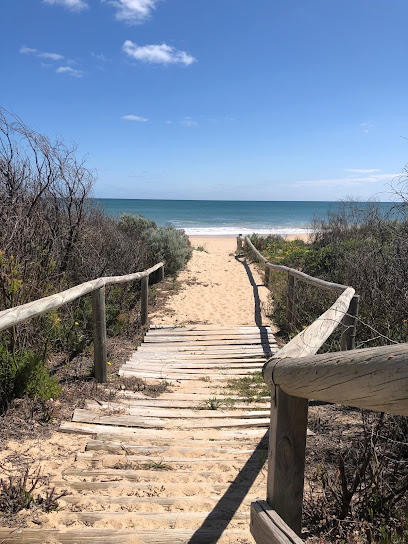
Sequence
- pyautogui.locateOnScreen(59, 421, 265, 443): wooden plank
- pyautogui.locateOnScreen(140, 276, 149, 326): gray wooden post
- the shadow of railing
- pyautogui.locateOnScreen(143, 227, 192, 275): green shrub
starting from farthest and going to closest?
pyautogui.locateOnScreen(143, 227, 192, 275): green shrub → pyautogui.locateOnScreen(140, 276, 149, 326): gray wooden post → pyautogui.locateOnScreen(59, 421, 265, 443): wooden plank → the shadow of railing

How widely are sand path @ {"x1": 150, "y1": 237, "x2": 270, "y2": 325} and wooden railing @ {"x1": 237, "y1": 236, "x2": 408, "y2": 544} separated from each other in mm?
6428

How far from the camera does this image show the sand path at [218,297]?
8.34 metres

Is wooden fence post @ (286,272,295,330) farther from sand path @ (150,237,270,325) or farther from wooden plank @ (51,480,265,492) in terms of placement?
wooden plank @ (51,480,265,492)

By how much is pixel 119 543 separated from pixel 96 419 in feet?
5.50

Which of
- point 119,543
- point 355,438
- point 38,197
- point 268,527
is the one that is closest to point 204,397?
point 355,438

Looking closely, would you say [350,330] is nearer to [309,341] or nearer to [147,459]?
[309,341]

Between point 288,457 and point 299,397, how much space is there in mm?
235

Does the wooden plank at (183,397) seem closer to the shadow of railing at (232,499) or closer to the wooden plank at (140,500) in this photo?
the shadow of railing at (232,499)

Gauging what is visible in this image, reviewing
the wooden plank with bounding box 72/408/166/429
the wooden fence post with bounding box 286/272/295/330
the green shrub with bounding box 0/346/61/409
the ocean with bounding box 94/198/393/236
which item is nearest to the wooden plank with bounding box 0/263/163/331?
the green shrub with bounding box 0/346/61/409

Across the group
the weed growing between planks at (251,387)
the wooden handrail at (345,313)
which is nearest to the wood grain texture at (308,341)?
the wooden handrail at (345,313)

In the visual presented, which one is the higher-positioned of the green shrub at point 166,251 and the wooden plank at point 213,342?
the green shrub at point 166,251

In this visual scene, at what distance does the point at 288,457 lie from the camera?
149 centimetres

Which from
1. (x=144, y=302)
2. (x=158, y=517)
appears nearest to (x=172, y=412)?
(x=158, y=517)

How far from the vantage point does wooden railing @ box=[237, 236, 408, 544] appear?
0.98 m
